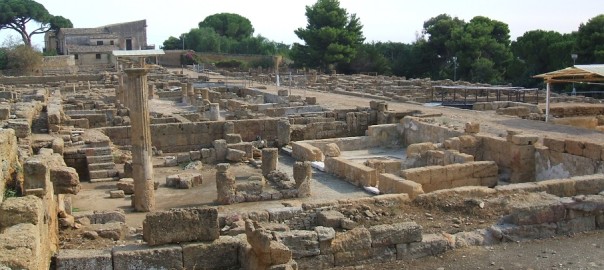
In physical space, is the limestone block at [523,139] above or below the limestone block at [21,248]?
below

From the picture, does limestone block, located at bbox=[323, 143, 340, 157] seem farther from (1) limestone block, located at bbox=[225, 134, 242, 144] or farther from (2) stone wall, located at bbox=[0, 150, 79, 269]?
(2) stone wall, located at bbox=[0, 150, 79, 269]

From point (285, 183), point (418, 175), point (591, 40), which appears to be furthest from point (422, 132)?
point (591, 40)

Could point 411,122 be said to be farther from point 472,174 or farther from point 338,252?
point 338,252

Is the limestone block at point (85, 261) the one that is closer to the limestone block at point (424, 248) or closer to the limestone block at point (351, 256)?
the limestone block at point (351, 256)

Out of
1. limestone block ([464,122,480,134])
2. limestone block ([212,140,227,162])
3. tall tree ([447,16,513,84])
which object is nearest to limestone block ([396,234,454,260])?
limestone block ([464,122,480,134])

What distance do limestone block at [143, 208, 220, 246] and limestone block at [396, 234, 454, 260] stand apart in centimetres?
262

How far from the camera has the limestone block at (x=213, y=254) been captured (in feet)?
27.7

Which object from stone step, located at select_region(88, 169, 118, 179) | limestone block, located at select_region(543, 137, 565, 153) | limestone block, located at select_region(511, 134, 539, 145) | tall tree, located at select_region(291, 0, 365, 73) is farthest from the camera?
tall tree, located at select_region(291, 0, 365, 73)

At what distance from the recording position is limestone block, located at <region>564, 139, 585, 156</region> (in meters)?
15.7

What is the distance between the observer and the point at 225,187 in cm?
1498

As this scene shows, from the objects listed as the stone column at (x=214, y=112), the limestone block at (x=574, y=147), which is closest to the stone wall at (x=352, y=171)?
the limestone block at (x=574, y=147)

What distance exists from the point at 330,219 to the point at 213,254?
8.32 ft

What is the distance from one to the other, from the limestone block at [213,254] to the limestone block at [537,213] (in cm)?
422

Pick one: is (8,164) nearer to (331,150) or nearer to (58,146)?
(58,146)
